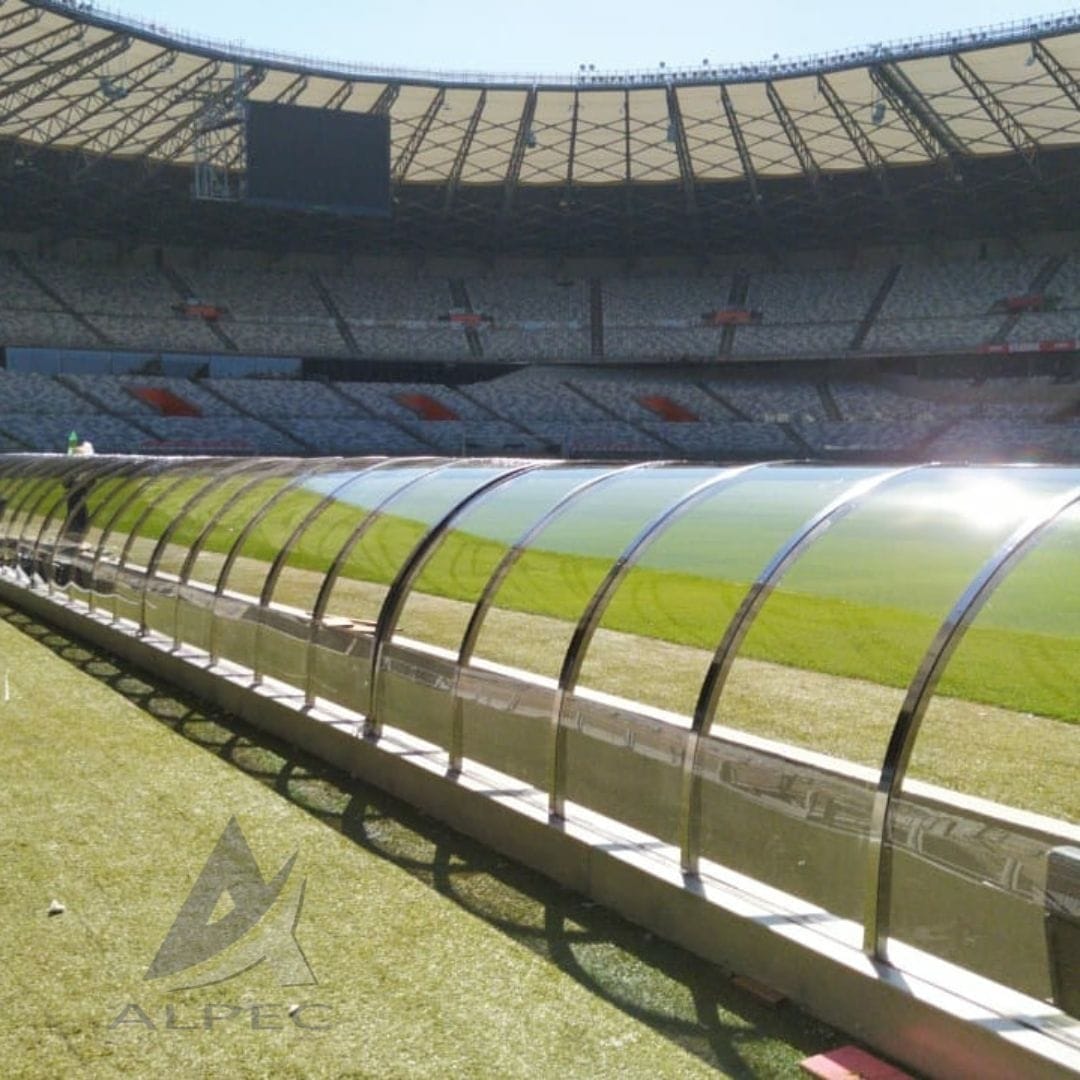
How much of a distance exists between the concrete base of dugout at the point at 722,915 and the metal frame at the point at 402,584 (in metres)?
0.21

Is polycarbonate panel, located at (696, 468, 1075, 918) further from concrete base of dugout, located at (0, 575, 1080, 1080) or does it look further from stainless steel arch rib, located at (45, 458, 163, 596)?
stainless steel arch rib, located at (45, 458, 163, 596)

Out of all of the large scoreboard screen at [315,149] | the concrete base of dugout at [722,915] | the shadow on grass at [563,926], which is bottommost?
the shadow on grass at [563,926]

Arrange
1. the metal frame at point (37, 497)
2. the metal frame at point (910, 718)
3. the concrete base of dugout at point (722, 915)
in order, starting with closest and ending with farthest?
1. the concrete base of dugout at point (722, 915)
2. the metal frame at point (910, 718)
3. the metal frame at point (37, 497)

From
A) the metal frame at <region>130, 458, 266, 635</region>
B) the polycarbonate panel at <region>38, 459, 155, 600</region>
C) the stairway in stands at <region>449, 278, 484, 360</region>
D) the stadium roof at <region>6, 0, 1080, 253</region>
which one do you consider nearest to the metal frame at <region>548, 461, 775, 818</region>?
the metal frame at <region>130, 458, 266, 635</region>

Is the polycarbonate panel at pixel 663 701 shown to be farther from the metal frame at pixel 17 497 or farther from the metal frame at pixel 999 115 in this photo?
Result: the metal frame at pixel 999 115

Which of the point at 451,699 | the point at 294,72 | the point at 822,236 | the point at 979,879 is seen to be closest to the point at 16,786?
the point at 451,699

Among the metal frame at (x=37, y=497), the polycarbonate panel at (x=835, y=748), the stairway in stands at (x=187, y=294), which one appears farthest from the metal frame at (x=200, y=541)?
the stairway in stands at (x=187, y=294)

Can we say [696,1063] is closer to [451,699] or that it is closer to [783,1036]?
[783,1036]

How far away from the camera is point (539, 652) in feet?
31.6

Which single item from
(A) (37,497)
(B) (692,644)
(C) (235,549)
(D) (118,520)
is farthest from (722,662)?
(A) (37,497)

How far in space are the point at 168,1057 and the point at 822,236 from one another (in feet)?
201

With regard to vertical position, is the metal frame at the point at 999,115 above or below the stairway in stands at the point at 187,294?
above

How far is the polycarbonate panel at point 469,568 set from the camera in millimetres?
6723

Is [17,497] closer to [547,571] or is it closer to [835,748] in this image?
[547,571]
